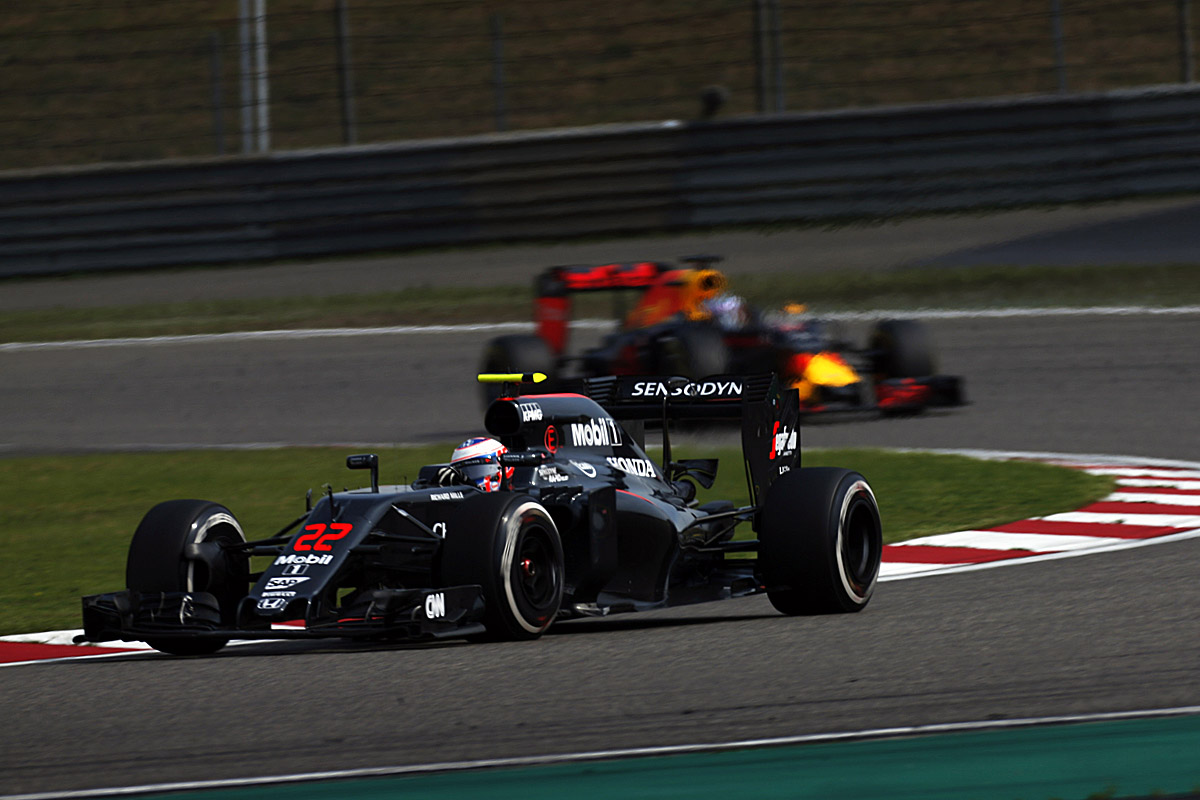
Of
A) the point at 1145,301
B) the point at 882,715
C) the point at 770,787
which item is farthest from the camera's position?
the point at 1145,301

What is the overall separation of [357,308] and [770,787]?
1580cm

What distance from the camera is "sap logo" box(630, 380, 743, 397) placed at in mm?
8477

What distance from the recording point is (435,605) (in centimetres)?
667

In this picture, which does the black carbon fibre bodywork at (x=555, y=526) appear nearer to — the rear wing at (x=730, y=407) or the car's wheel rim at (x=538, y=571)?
the rear wing at (x=730, y=407)

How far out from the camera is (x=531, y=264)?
69.4ft

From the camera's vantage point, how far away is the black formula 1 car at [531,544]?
6789 mm

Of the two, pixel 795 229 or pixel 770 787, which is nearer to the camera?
pixel 770 787

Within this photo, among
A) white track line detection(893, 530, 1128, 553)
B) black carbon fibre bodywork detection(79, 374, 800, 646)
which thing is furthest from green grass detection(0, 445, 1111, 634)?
black carbon fibre bodywork detection(79, 374, 800, 646)

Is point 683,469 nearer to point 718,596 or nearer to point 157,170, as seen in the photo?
point 718,596

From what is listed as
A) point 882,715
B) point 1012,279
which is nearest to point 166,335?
point 1012,279

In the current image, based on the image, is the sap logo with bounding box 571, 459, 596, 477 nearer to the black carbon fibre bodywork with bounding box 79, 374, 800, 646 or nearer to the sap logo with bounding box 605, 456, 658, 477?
the black carbon fibre bodywork with bounding box 79, 374, 800, 646

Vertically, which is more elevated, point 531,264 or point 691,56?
point 691,56

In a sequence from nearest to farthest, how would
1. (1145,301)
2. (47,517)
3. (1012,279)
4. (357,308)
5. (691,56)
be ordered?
1. (47,517)
2. (1145,301)
3. (1012,279)
4. (357,308)
5. (691,56)

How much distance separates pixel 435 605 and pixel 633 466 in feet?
5.42
